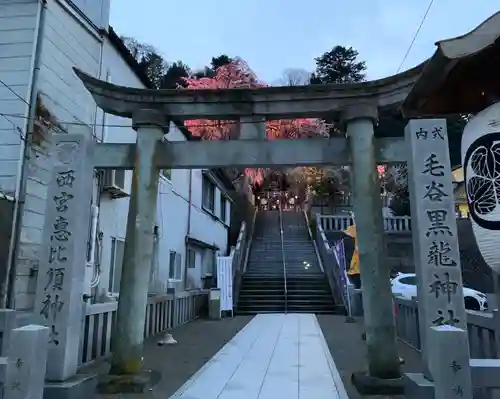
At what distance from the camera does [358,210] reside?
6469 millimetres

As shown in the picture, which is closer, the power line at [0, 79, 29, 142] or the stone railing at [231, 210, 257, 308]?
the power line at [0, 79, 29, 142]

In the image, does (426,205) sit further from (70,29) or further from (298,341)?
(70,29)

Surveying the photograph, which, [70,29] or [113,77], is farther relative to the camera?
[113,77]

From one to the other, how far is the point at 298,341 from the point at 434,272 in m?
5.58

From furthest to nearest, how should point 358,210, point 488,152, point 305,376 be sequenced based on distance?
point 305,376, point 358,210, point 488,152

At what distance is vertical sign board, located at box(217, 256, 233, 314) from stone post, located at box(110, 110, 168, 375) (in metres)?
9.87

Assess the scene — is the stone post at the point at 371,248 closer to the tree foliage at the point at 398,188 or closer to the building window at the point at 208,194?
the building window at the point at 208,194

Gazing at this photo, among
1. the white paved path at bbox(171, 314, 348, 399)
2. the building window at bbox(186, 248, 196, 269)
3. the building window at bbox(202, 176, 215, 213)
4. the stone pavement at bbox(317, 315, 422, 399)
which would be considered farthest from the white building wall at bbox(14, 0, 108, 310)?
the building window at bbox(202, 176, 215, 213)

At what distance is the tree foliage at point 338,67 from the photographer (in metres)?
41.3

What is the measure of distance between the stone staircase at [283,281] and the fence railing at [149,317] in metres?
2.48

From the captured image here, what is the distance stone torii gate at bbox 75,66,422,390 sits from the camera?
626cm

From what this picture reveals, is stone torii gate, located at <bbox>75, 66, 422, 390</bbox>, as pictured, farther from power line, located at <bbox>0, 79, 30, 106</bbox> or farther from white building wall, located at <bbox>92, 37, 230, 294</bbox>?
white building wall, located at <bbox>92, 37, 230, 294</bbox>

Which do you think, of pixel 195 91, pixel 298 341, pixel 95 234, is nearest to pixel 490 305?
pixel 298 341

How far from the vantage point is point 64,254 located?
6188mm
